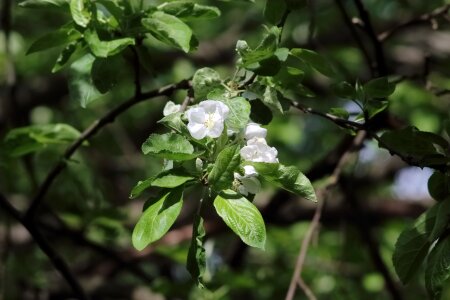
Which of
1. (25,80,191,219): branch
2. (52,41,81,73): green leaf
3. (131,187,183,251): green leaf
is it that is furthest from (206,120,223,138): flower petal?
(52,41,81,73): green leaf

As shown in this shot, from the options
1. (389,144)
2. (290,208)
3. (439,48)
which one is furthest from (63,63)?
(439,48)

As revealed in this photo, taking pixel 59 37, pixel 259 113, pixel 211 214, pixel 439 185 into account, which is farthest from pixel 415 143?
pixel 211 214

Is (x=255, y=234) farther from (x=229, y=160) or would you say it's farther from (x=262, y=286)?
(x=262, y=286)

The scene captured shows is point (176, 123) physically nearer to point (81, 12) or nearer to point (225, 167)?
point (225, 167)

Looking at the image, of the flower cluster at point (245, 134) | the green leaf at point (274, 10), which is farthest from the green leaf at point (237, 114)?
the green leaf at point (274, 10)

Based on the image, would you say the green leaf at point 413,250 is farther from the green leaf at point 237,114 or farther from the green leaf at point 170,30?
the green leaf at point 170,30

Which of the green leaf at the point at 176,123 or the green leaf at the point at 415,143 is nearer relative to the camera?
the green leaf at the point at 176,123
